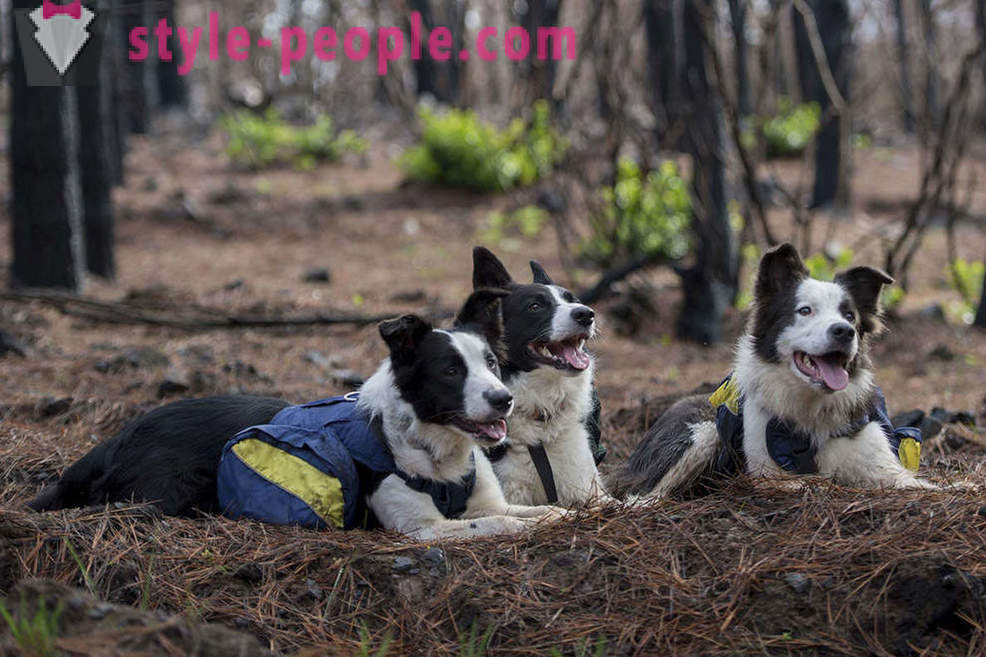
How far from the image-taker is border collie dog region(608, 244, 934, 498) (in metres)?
4.95

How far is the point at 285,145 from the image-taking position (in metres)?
23.5

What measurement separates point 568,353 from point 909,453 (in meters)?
1.83

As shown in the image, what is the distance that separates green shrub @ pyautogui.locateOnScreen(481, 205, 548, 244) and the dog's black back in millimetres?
12283

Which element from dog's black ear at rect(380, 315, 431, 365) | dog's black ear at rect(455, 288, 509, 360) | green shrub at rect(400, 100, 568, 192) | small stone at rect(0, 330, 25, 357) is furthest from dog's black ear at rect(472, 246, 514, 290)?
green shrub at rect(400, 100, 568, 192)

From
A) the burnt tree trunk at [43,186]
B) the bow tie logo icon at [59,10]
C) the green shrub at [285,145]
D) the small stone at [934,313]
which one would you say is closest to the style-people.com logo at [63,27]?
the bow tie logo icon at [59,10]

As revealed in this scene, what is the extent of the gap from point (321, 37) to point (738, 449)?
25547 millimetres

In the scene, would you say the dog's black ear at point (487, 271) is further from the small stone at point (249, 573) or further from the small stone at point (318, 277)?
the small stone at point (318, 277)

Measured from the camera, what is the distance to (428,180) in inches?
803

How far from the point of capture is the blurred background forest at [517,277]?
12.8ft

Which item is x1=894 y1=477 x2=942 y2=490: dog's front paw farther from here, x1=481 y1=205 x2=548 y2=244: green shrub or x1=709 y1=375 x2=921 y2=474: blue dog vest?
x1=481 y1=205 x2=548 y2=244: green shrub

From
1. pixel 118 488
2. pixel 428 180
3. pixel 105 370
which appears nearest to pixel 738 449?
pixel 118 488

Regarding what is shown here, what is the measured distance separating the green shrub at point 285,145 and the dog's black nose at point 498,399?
61.5ft

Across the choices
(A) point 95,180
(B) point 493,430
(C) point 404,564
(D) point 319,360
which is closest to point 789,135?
(A) point 95,180

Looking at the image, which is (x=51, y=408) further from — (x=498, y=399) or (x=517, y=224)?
(x=517, y=224)
